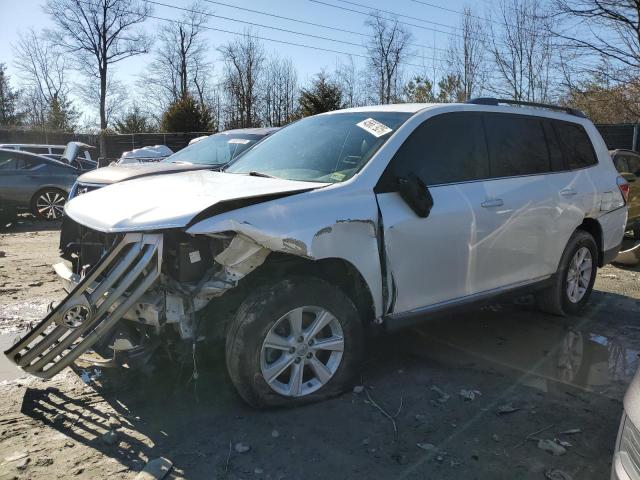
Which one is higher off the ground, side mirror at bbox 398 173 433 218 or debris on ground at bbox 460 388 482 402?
side mirror at bbox 398 173 433 218

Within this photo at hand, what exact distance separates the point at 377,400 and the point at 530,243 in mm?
2049

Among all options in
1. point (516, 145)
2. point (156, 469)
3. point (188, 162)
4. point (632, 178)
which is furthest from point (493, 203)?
point (632, 178)

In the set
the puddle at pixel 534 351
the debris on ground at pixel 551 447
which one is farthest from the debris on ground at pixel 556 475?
the puddle at pixel 534 351

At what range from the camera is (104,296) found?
3.13 metres

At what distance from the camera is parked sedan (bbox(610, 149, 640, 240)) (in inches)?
347

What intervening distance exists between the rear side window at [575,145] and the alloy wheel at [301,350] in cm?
316

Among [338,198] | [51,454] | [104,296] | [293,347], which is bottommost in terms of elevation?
[51,454]

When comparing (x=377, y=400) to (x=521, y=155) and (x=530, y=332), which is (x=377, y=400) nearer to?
(x=530, y=332)

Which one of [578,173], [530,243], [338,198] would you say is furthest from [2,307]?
[578,173]

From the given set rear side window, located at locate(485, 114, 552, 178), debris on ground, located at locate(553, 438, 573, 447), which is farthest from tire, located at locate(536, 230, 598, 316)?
debris on ground, located at locate(553, 438, 573, 447)

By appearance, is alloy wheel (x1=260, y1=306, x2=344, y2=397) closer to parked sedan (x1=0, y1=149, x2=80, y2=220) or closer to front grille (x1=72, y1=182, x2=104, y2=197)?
front grille (x1=72, y1=182, x2=104, y2=197)

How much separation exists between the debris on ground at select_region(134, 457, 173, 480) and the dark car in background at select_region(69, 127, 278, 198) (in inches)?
170

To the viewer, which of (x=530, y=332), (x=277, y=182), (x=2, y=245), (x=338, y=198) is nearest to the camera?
(x=338, y=198)

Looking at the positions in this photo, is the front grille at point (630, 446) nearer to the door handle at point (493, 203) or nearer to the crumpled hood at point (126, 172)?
the door handle at point (493, 203)
